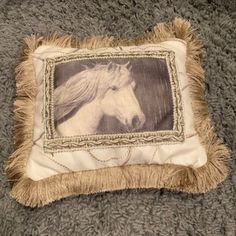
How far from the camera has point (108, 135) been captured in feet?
2.67

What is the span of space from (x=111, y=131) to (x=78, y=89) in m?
0.09

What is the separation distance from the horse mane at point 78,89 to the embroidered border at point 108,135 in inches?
0.6

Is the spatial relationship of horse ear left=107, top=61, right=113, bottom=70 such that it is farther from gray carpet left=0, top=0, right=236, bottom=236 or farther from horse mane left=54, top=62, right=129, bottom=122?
gray carpet left=0, top=0, right=236, bottom=236

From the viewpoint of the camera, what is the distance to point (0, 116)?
90 centimetres

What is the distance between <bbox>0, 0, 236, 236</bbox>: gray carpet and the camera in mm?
820

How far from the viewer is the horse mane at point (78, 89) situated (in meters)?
0.83

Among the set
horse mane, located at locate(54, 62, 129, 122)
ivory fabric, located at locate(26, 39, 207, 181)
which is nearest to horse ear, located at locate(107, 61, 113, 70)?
horse mane, located at locate(54, 62, 129, 122)

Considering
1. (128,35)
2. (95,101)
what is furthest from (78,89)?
(128,35)

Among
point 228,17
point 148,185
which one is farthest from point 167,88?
point 228,17

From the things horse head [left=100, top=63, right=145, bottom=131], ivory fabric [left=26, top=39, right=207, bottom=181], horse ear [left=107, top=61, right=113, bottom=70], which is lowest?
ivory fabric [left=26, top=39, right=207, bottom=181]

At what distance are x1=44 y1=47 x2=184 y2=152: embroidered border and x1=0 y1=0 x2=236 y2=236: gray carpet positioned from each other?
89 millimetres

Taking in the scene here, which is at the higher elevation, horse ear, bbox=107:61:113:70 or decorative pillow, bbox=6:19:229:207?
horse ear, bbox=107:61:113:70

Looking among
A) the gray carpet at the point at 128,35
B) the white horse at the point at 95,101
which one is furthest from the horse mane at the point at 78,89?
the gray carpet at the point at 128,35

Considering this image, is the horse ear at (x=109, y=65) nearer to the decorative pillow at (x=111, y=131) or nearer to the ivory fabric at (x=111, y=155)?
the decorative pillow at (x=111, y=131)
